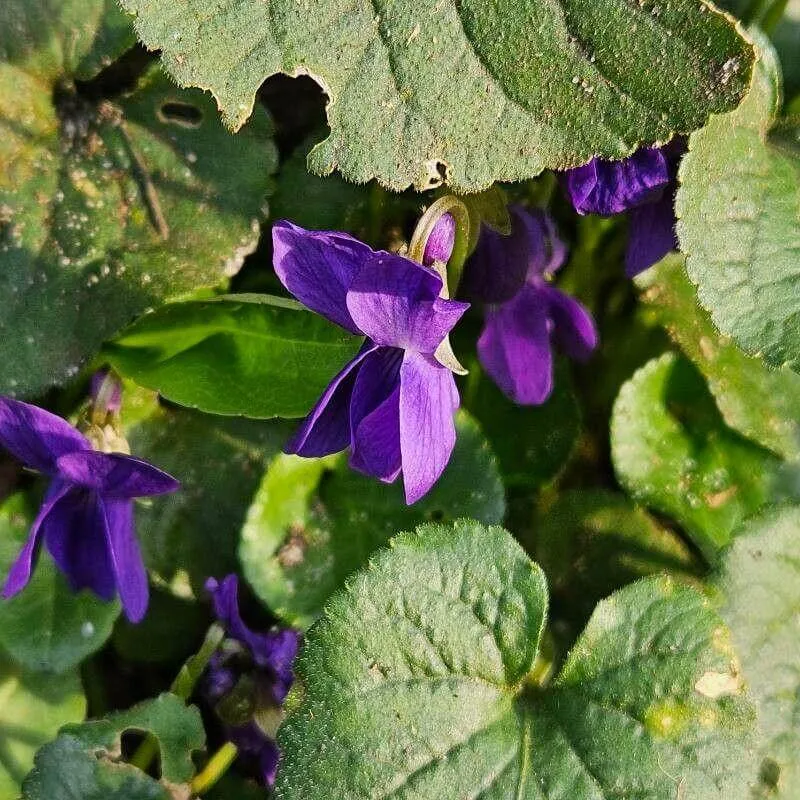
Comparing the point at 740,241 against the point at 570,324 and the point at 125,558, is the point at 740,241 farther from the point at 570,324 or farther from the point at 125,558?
the point at 125,558

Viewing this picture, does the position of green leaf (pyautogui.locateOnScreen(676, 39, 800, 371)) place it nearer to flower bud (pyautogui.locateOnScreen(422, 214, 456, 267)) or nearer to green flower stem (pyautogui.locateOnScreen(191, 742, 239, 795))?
flower bud (pyautogui.locateOnScreen(422, 214, 456, 267))

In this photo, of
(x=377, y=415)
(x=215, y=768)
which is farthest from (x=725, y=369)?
(x=215, y=768)

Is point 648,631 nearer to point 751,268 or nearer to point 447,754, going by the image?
point 447,754

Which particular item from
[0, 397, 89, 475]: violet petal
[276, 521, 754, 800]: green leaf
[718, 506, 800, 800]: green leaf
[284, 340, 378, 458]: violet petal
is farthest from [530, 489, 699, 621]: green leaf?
[0, 397, 89, 475]: violet petal

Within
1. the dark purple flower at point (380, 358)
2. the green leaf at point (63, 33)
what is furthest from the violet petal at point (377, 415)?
the green leaf at point (63, 33)

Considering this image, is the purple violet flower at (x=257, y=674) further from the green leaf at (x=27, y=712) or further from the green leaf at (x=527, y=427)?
the green leaf at (x=527, y=427)

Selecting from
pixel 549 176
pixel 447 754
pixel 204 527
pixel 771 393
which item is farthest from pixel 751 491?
pixel 204 527
